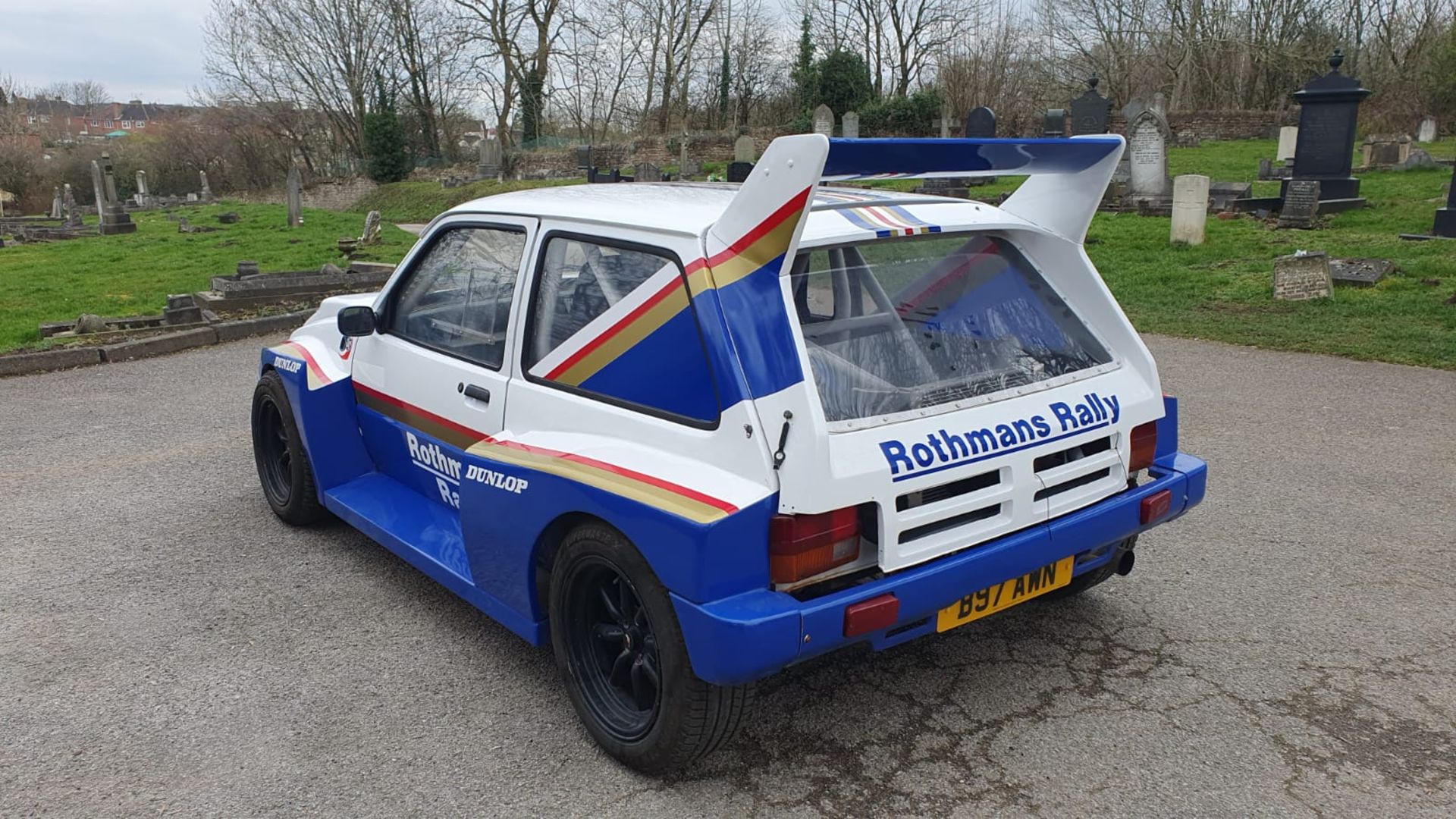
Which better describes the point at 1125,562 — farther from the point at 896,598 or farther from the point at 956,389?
the point at 896,598

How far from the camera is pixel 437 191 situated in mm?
35094

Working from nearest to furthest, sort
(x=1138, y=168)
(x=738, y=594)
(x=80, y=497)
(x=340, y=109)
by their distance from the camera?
(x=738, y=594)
(x=80, y=497)
(x=1138, y=168)
(x=340, y=109)

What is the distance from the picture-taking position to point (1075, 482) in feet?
9.95

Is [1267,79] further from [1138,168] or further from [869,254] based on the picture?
[869,254]

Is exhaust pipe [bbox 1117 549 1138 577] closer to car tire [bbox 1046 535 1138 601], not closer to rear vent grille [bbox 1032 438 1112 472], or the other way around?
car tire [bbox 1046 535 1138 601]

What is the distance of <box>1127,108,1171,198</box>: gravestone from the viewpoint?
1612 cm

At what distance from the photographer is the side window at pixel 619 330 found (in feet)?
8.91

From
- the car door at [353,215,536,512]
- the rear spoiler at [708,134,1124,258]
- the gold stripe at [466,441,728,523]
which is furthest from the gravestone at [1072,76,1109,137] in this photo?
the gold stripe at [466,441,728,523]

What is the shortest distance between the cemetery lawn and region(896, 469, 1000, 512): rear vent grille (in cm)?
1006

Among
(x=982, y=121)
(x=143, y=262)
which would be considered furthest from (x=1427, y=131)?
(x=143, y=262)

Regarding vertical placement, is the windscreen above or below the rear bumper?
above

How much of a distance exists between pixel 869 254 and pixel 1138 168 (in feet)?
50.0

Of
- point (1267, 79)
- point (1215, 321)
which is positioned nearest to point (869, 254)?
point (1215, 321)

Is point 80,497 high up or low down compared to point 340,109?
down
